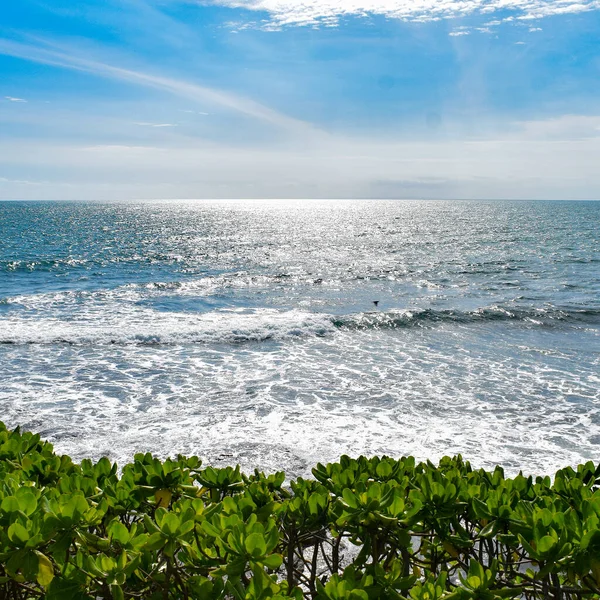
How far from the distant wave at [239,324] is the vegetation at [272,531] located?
1391 centimetres

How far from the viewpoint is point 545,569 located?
2191mm

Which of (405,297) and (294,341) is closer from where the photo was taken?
(294,341)

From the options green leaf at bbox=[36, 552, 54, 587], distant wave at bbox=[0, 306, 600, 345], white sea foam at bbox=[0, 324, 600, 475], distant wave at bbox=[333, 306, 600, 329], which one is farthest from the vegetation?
distant wave at bbox=[333, 306, 600, 329]

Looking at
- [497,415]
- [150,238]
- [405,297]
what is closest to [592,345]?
[497,415]

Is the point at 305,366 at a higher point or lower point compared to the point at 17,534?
lower

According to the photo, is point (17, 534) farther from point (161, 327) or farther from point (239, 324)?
point (239, 324)

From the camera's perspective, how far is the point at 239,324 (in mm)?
19453

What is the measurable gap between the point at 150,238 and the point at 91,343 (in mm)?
53666

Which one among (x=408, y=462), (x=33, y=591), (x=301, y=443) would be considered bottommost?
(x=301, y=443)

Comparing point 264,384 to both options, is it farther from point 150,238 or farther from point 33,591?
point 150,238

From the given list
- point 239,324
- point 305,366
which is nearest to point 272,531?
point 305,366

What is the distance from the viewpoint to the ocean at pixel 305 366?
898cm

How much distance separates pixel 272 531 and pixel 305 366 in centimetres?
1174

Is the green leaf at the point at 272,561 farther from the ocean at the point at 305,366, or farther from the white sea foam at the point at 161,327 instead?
the white sea foam at the point at 161,327
